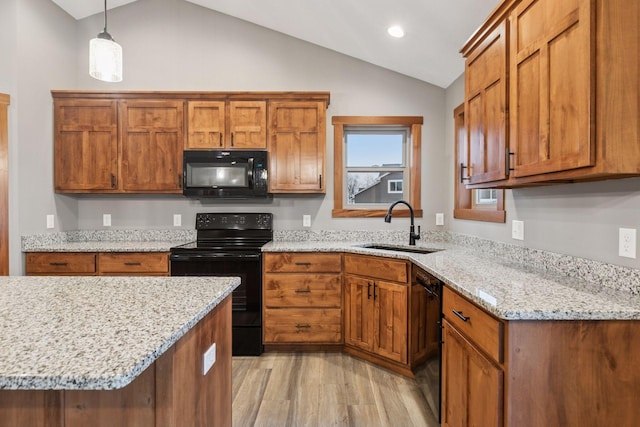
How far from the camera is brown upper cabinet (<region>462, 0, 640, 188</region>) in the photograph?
1120mm

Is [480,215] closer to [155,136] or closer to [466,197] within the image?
[466,197]

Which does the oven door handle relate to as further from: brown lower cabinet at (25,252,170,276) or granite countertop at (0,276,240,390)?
granite countertop at (0,276,240,390)

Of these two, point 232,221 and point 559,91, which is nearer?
point 559,91

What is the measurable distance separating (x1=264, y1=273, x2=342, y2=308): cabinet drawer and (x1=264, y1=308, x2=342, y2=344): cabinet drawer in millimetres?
72

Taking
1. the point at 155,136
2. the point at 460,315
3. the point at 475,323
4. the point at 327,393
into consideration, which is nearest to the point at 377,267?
the point at 327,393

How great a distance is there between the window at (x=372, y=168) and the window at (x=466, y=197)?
0.47 metres

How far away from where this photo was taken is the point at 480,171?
1.95 metres

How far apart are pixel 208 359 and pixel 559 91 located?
1.73 m

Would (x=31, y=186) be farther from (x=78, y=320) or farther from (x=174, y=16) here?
(x=78, y=320)

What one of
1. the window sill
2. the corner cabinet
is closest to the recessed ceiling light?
the window sill

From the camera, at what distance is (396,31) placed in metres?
2.71

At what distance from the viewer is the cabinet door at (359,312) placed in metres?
2.68

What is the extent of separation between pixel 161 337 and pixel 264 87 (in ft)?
10.3

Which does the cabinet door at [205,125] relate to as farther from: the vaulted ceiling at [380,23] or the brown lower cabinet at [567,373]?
the brown lower cabinet at [567,373]
